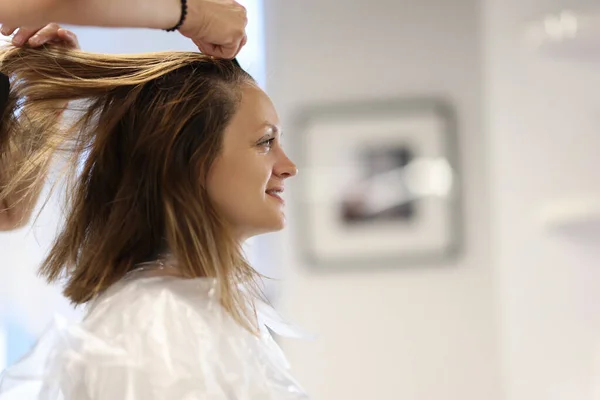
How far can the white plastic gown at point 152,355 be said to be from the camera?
2.84 ft

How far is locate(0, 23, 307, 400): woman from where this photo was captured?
36.7 inches

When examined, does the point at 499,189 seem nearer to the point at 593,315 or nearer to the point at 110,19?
the point at 593,315

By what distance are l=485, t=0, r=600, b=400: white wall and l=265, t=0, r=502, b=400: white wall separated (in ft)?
2.12

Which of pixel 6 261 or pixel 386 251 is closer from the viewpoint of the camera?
pixel 6 261

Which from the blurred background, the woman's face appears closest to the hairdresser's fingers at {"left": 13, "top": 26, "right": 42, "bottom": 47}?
the woman's face

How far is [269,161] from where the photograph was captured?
42.5 inches

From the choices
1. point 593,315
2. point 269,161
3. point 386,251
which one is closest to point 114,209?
point 269,161

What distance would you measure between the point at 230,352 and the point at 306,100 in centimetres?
176

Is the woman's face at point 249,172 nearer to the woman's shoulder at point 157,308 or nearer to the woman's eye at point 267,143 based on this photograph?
the woman's eye at point 267,143

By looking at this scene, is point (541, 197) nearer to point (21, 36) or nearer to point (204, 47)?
point (204, 47)

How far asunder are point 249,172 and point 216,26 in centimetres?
19

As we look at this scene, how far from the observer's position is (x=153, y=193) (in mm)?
1010

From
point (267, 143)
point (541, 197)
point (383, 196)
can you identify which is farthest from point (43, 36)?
point (383, 196)

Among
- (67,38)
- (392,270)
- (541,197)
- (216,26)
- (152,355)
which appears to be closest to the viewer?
(152,355)
